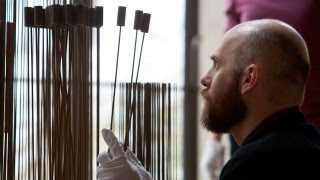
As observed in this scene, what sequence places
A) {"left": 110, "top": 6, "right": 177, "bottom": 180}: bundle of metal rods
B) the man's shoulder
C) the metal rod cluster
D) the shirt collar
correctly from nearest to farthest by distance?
the man's shoulder, the shirt collar, the metal rod cluster, {"left": 110, "top": 6, "right": 177, "bottom": 180}: bundle of metal rods

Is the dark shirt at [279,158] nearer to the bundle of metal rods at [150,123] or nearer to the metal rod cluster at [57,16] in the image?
the bundle of metal rods at [150,123]

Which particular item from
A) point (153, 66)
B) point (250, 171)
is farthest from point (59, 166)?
point (153, 66)

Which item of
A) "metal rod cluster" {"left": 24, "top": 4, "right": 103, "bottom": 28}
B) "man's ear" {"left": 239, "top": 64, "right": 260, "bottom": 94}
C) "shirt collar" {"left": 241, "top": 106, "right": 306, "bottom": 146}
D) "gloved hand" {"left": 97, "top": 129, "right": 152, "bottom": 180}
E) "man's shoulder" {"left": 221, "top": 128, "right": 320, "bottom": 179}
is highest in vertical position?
"metal rod cluster" {"left": 24, "top": 4, "right": 103, "bottom": 28}

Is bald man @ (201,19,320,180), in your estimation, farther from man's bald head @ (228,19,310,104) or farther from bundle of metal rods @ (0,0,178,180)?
bundle of metal rods @ (0,0,178,180)

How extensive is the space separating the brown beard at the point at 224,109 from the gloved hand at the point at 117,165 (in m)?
0.21

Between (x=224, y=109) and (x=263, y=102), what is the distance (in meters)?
0.10

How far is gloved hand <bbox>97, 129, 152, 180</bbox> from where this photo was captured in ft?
4.84

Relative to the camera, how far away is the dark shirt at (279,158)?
50.0 inches

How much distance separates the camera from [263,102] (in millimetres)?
1421

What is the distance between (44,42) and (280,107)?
63 centimetres

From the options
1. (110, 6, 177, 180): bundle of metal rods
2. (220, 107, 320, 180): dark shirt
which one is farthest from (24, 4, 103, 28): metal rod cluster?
(220, 107, 320, 180): dark shirt

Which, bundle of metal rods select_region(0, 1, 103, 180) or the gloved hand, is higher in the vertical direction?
bundle of metal rods select_region(0, 1, 103, 180)

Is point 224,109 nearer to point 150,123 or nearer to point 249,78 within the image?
point 249,78

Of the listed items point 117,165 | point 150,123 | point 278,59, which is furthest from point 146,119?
point 278,59
